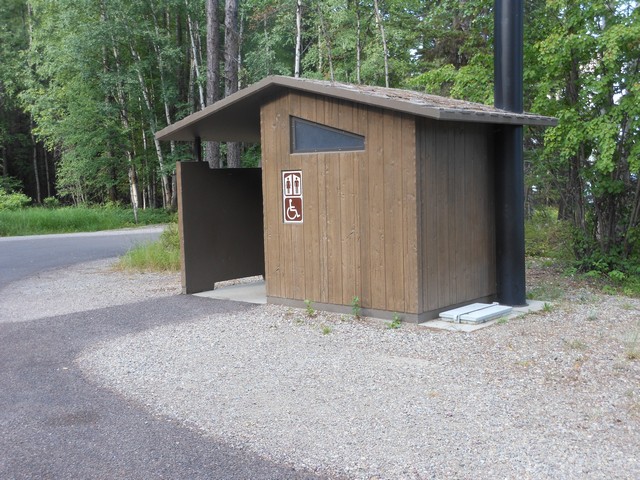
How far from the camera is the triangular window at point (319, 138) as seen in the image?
8172 mm

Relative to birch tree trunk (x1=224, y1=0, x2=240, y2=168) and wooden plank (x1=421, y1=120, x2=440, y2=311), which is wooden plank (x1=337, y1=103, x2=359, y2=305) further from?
birch tree trunk (x1=224, y1=0, x2=240, y2=168)

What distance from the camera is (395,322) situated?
25.1 ft

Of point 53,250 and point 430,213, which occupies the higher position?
point 430,213

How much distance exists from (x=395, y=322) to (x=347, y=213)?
1473 millimetres

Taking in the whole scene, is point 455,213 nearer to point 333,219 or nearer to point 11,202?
point 333,219

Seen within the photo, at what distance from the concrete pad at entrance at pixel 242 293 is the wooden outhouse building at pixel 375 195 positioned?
2.44 ft

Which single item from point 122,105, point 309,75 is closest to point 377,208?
point 309,75

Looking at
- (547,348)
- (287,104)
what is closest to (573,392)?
(547,348)

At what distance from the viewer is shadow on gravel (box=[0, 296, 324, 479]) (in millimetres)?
4020

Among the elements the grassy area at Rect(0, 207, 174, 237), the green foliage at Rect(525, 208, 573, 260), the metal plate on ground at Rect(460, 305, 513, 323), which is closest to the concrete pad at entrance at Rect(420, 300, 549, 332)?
the metal plate on ground at Rect(460, 305, 513, 323)

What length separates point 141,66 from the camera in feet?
93.6

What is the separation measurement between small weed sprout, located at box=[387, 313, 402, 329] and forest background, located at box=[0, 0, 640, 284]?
4204 millimetres

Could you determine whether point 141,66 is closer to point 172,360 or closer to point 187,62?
point 187,62

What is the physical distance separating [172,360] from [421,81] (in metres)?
8.26
